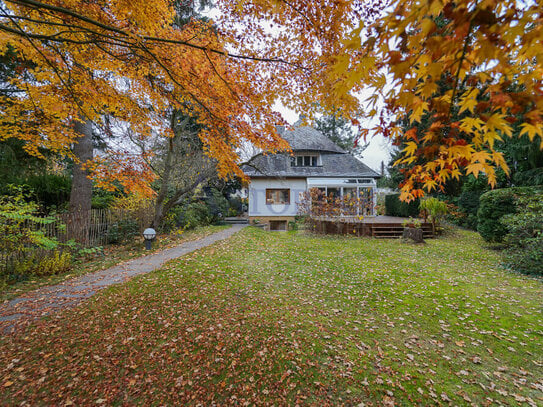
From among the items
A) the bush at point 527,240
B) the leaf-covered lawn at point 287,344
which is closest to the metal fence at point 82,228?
the leaf-covered lawn at point 287,344

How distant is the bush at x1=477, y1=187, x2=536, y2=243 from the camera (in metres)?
7.52

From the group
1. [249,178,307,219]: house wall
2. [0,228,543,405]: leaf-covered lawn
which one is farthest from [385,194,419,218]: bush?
[0,228,543,405]: leaf-covered lawn

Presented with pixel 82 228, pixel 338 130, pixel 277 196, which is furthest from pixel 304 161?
pixel 338 130

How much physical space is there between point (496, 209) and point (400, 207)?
863 cm

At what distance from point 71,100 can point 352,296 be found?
7.79 m

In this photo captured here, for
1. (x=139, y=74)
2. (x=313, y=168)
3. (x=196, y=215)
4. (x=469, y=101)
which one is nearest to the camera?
(x=469, y=101)

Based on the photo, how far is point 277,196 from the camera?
17812 mm

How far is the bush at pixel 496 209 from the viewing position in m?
7.52

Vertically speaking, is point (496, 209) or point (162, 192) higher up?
point (162, 192)

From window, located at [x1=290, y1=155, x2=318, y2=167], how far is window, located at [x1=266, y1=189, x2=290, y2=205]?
2518mm

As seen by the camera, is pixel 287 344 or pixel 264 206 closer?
pixel 287 344

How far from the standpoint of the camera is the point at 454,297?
14.0ft

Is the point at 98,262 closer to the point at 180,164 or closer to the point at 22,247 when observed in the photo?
the point at 22,247

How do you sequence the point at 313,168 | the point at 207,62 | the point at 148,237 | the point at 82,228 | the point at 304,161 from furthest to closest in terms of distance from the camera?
1. the point at 304,161
2. the point at 313,168
3. the point at 148,237
4. the point at 82,228
5. the point at 207,62
